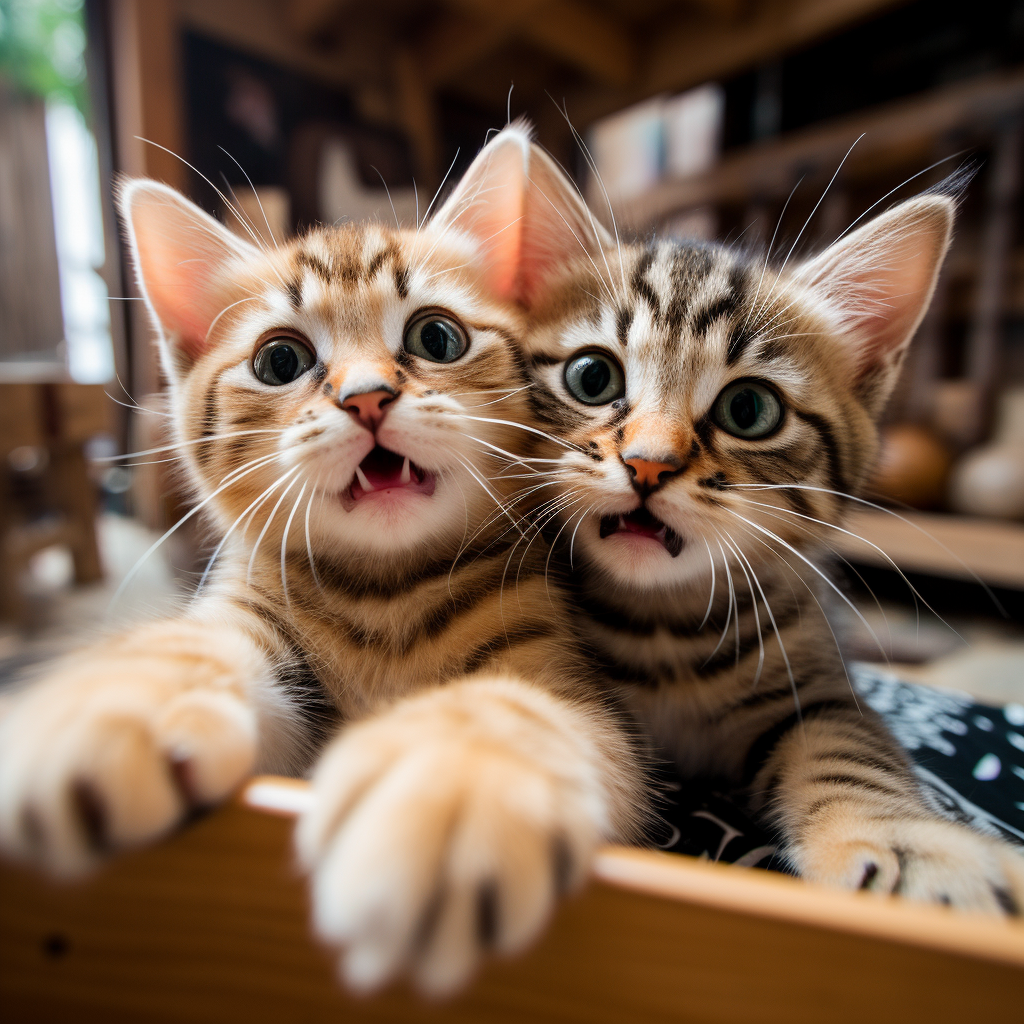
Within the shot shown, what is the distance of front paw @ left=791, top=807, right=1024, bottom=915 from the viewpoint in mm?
507

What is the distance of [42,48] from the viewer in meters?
2.76

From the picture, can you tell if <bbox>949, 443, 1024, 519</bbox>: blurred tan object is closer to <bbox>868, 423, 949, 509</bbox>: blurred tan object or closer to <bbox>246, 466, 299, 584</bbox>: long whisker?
<bbox>868, 423, 949, 509</bbox>: blurred tan object

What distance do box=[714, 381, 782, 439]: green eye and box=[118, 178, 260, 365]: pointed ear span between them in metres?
0.54

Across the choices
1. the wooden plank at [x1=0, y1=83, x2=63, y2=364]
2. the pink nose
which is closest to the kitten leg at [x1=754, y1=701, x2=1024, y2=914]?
the pink nose

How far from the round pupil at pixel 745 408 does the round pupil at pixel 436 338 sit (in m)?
0.30

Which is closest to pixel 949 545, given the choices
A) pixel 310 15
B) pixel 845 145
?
pixel 845 145

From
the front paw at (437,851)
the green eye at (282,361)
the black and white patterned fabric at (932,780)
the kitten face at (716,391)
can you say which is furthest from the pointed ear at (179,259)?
the black and white patterned fabric at (932,780)

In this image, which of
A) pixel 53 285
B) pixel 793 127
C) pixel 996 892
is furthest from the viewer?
pixel 53 285

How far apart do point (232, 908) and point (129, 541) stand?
2.79 m

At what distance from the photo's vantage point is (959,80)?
2.24 m

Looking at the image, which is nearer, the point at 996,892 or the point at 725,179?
the point at 996,892

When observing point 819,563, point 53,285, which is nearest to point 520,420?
point 819,563

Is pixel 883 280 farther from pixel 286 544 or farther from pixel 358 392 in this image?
pixel 286 544

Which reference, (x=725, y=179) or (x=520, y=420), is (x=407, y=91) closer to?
(x=725, y=179)
